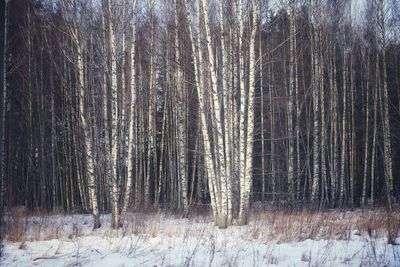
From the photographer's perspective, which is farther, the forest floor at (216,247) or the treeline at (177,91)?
the treeline at (177,91)

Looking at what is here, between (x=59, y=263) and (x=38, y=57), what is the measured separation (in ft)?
49.1

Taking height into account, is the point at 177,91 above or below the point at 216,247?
above

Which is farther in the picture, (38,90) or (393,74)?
(393,74)

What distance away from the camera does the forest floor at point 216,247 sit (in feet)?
20.5

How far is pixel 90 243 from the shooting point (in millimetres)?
7895

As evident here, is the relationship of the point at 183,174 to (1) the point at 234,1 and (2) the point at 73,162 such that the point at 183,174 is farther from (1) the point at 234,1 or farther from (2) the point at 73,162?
(2) the point at 73,162

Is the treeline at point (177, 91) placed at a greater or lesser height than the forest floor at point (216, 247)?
greater

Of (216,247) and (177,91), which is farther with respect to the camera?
(177,91)

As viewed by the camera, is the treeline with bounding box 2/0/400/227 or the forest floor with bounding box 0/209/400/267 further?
the treeline with bounding box 2/0/400/227

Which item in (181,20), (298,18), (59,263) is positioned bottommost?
(59,263)

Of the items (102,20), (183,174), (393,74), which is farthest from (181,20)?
(393,74)

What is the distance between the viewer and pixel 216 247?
24.2ft

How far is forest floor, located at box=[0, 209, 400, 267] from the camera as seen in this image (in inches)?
246

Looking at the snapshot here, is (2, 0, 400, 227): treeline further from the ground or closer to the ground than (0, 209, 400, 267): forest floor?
further from the ground
